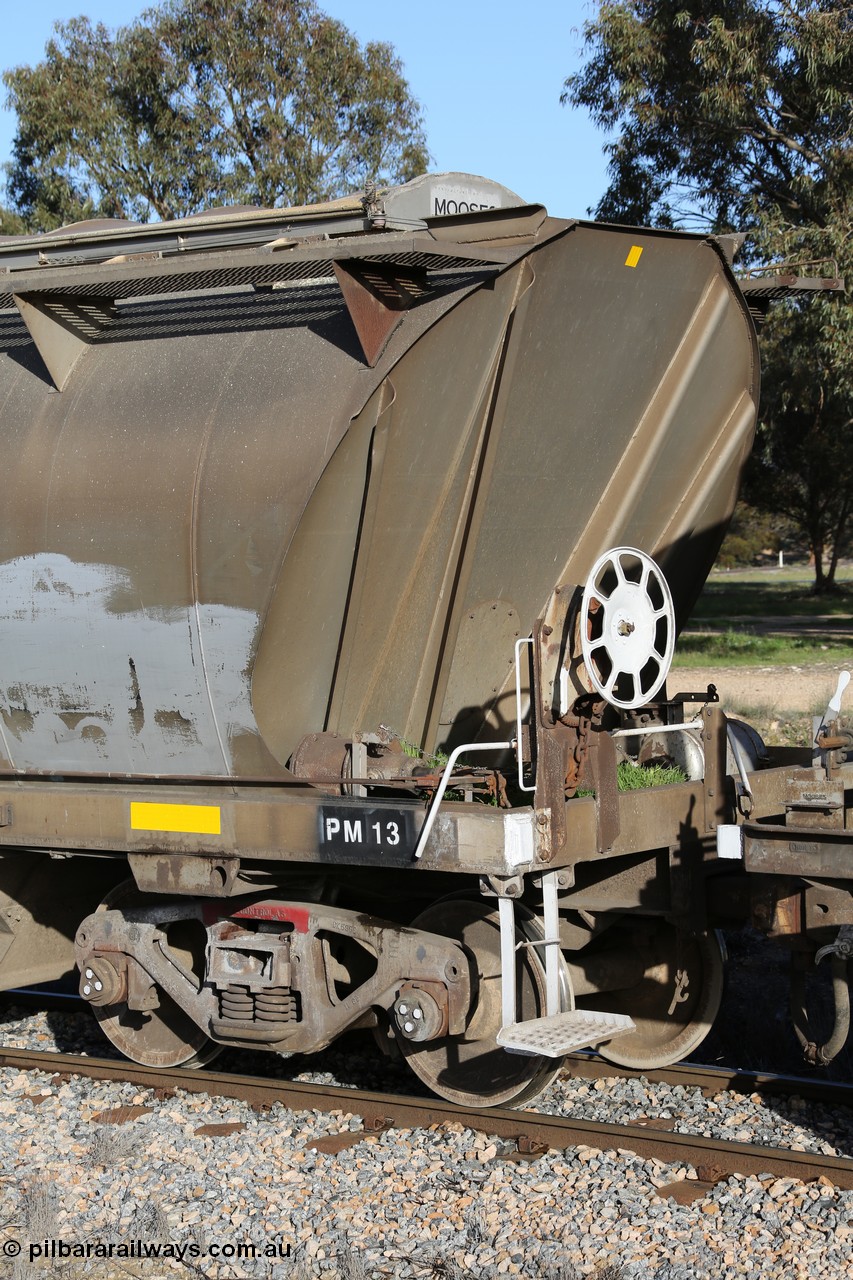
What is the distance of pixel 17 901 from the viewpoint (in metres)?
7.15

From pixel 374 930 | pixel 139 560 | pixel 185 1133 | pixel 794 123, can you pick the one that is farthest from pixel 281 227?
pixel 794 123

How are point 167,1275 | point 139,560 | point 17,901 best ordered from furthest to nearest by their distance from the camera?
point 17,901, point 139,560, point 167,1275

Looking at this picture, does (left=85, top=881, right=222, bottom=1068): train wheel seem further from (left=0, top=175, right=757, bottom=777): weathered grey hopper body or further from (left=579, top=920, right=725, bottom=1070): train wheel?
(left=579, top=920, right=725, bottom=1070): train wheel

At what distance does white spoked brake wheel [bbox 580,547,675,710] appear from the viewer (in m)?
5.35

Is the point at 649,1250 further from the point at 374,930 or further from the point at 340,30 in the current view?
the point at 340,30

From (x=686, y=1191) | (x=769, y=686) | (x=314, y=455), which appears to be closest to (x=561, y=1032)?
(x=686, y=1191)

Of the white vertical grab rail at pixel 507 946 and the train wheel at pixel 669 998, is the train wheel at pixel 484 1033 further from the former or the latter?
the train wheel at pixel 669 998

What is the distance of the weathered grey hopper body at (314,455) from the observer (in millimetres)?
5570

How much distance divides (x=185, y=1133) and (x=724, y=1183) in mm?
2470

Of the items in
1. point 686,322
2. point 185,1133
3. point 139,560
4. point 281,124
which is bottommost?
point 185,1133

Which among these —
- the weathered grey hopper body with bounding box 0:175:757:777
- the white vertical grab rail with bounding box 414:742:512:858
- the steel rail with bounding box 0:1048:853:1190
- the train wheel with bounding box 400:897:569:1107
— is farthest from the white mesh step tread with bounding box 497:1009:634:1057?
the weathered grey hopper body with bounding box 0:175:757:777

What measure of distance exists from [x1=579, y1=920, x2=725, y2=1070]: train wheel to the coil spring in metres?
1.77

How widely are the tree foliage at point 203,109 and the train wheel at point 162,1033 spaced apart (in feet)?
76.8

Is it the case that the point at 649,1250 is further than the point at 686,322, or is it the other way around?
the point at 686,322
